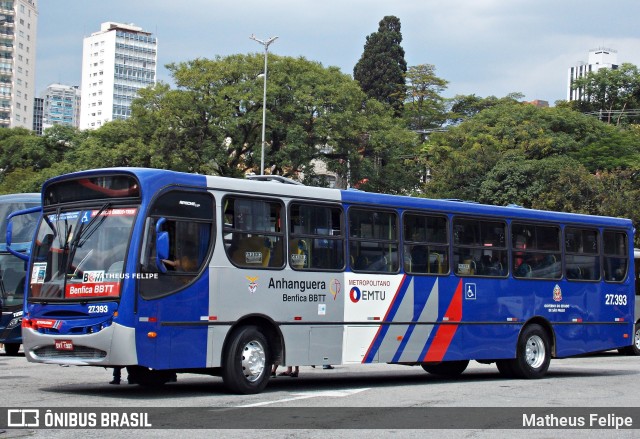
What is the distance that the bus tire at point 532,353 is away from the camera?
684 inches

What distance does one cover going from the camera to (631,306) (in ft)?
64.3

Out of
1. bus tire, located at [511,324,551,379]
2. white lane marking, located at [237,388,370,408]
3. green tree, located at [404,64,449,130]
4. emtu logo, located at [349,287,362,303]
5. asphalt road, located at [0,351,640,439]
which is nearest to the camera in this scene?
asphalt road, located at [0,351,640,439]

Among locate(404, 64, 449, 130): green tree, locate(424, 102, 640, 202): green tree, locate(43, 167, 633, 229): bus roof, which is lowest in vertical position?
locate(43, 167, 633, 229): bus roof

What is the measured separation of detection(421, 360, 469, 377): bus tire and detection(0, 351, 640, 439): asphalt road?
0.94 ft

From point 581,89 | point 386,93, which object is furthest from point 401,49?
point 581,89

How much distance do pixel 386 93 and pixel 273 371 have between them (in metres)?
72.0

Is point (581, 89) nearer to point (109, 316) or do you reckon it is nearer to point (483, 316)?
point (483, 316)

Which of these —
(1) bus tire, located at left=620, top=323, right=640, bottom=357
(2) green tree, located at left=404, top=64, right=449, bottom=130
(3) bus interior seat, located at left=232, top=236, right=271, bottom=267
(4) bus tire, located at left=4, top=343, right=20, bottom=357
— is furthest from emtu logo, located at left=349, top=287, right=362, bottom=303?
(2) green tree, located at left=404, top=64, right=449, bottom=130

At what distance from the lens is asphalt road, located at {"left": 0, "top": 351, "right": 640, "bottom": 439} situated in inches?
386

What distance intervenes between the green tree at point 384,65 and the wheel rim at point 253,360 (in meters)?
71.6

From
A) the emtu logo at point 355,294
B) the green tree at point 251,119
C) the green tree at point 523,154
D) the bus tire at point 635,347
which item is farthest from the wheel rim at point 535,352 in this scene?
the green tree at point 251,119

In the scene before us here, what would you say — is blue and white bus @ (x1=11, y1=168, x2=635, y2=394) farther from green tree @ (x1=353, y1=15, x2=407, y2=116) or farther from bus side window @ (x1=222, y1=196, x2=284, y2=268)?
green tree @ (x1=353, y1=15, x2=407, y2=116)

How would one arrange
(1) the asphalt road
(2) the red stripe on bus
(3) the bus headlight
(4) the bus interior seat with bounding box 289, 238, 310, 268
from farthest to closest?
(3) the bus headlight → (2) the red stripe on bus → (4) the bus interior seat with bounding box 289, 238, 310, 268 → (1) the asphalt road

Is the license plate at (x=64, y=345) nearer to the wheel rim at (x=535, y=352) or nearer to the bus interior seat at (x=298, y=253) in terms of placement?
the bus interior seat at (x=298, y=253)
